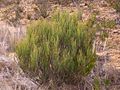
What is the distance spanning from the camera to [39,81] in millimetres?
4238

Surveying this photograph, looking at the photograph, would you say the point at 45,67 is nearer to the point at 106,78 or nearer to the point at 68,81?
the point at 68,81

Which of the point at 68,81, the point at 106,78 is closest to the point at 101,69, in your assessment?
the point at 106,78

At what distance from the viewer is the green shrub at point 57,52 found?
157 inches

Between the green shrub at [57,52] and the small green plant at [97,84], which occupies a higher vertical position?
the green shrub at [57,52]

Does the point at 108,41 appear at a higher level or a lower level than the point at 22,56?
lower

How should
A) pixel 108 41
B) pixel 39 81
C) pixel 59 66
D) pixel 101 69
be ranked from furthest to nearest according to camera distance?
1. pixel 108 41
2. pixel 101 69
3. pixel 39 81
4. pixel 59 66

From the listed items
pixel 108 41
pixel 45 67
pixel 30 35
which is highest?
pixel 30 35

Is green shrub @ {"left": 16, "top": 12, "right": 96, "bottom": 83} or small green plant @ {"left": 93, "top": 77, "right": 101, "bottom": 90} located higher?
green shrub @ {"left": 16, "top": 12, "right": 96, "bottom": 83}

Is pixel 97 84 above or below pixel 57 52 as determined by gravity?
below

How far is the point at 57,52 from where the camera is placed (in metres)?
3.96

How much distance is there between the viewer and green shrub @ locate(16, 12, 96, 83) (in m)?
3.99

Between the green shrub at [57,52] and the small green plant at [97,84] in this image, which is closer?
the small green plant at [97,84]

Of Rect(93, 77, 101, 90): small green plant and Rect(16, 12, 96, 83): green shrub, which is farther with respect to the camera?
Rect(16, 12, 96, 83): green shrub

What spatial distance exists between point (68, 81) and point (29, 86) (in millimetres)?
440
